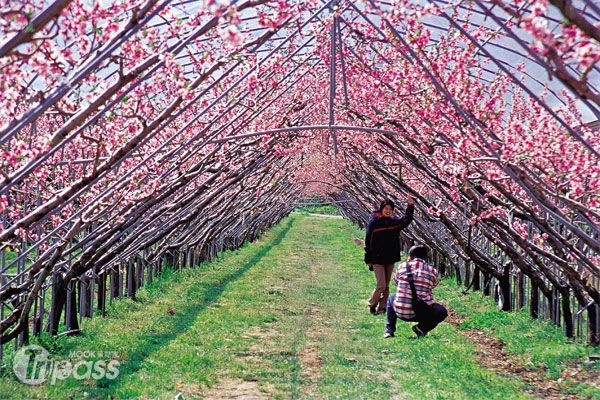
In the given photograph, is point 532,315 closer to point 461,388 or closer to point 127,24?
point 461,388

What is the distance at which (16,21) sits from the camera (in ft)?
13.6

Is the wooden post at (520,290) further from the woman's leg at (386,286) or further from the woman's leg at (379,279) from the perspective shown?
the woman's leg at (379,279)

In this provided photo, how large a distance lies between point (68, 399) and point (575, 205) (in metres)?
5.14

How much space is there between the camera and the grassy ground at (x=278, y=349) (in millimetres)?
8016

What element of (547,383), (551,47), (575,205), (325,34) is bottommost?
(547,383)

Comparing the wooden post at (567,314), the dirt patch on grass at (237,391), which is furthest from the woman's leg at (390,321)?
the dirt patch on grass at (237,391)

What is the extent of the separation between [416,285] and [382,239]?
7.81 ft

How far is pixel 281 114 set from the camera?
48.5 ft

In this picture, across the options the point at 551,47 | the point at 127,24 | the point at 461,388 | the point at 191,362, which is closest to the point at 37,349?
the point at 191,362

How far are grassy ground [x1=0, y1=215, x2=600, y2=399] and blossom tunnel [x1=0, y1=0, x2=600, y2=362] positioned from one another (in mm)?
761

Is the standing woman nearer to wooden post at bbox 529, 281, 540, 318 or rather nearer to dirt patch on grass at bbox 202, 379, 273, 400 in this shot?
wooden post at bbox 529, 281, 540, 318

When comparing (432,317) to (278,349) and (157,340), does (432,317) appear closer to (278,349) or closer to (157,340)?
(278,349)

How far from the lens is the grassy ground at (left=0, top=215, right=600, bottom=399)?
8.02 meters

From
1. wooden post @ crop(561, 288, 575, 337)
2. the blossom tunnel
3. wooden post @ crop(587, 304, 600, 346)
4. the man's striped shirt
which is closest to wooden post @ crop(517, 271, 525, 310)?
the blossom tunnel
